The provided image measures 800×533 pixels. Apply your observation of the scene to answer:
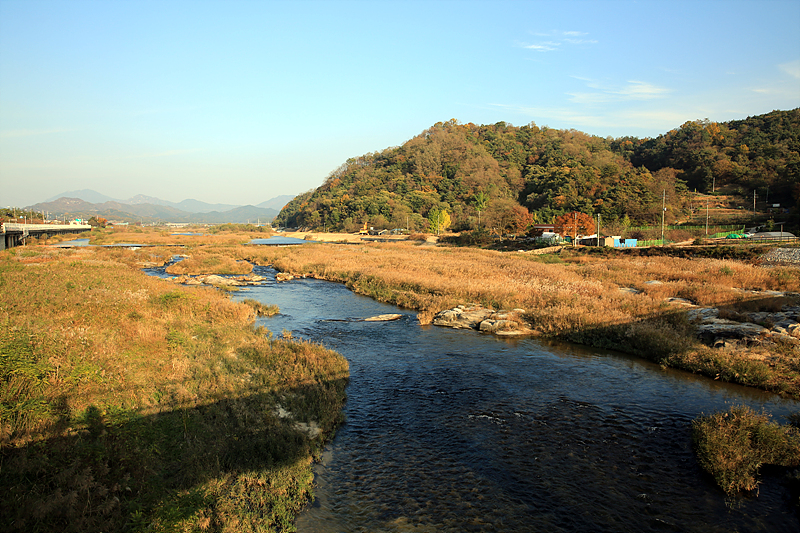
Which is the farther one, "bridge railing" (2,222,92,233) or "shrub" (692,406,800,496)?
"bridge railing" (2,222,92,233)

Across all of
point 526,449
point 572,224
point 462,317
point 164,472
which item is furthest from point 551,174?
point 164,472

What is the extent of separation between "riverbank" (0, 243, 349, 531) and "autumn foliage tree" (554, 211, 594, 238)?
7243cm

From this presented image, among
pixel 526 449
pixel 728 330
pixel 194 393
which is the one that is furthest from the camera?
pixel 728 330

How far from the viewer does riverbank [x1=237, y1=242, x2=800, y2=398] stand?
1507 cm

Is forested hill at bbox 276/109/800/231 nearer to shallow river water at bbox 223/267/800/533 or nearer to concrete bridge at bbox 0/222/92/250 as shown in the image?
shallow river water at bbox 223/267/800/533

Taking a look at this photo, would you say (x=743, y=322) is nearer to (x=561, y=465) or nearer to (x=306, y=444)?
(x=561, y=465)

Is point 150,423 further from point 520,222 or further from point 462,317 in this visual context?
point 520,222

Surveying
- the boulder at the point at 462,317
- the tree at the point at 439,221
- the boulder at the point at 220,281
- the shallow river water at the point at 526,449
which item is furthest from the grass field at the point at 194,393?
the tree at the point at 439,221

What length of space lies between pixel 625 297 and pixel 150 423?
23.1 metres

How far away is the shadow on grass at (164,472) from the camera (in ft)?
19.3

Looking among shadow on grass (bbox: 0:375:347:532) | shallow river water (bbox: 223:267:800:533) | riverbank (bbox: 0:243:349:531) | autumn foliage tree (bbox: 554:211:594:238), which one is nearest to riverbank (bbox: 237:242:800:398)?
shallow river water (bbox: 223:267:800:533)

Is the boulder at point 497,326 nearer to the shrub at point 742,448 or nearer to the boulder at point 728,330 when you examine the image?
the boulder at point 728,330

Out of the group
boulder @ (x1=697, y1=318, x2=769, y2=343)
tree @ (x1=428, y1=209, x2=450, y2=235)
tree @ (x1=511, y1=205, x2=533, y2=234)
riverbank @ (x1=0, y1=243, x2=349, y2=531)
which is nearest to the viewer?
riverbank @ (x1=0, y1=243, x2=349, y2=531)

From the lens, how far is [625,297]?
2338 cm
